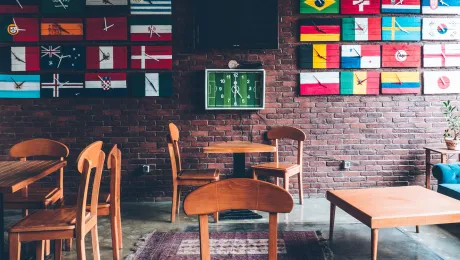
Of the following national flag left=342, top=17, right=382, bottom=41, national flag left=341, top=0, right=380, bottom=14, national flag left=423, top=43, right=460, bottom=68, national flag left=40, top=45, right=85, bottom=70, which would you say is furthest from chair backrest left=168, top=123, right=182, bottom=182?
national flag left=423, top=43, right=460, bottom=68

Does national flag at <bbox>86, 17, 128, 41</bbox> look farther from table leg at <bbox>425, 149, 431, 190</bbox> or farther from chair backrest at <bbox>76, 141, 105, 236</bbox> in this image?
table leg at <bbox>425, 149, 431, 190</bbox>

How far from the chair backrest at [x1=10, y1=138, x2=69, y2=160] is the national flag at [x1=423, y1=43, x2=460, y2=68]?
4542 mm

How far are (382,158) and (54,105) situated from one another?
433 centimetres

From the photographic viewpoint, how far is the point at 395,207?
10.3 ft

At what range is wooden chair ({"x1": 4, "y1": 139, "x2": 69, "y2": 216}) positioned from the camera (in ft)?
10.7

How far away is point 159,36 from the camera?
5.17 meters

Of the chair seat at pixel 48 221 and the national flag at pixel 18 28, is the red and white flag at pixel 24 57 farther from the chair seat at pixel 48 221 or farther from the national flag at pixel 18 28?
the chair seat at pixel 48 221

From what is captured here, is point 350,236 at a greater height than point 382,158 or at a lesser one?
lesser

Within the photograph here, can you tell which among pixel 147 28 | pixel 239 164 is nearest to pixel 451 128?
pixel 239 164

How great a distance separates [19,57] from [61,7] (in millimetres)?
824

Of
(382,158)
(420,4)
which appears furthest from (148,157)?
(420,4)

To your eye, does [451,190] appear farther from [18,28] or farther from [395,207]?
[18,28]

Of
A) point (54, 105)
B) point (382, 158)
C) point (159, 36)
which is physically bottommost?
point (382, 158)

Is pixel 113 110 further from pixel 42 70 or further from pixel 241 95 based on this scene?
pixel 241 95
